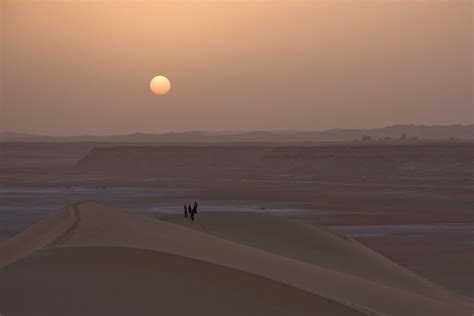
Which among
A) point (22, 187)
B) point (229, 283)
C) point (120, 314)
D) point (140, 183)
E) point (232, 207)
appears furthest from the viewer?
point (140, 183)

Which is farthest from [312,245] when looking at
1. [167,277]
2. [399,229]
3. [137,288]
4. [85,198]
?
[85,198]

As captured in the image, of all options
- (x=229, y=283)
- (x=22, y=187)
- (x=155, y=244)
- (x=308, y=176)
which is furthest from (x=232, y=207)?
(x=308, y=176)

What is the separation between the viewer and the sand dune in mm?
12781

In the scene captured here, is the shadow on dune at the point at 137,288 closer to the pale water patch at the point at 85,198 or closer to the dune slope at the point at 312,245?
the dune slope at the point at 312,245

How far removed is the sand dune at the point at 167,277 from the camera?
12.8 m

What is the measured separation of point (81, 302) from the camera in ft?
40.7

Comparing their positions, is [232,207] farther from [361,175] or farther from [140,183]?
[361,175]

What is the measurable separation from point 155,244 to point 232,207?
104 feet

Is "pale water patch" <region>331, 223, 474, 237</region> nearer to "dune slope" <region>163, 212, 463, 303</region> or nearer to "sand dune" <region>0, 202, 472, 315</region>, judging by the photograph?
"dune slope" <region>163, 212, 463, 303</region>

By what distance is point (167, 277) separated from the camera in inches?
551

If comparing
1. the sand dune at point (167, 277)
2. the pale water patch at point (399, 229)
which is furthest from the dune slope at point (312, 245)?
the pale water patch at point (399, 229)

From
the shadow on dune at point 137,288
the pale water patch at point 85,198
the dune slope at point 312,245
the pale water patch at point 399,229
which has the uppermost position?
the pale water patch at point 85,198

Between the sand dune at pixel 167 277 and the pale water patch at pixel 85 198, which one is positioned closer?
the sand dune at pixel 167 277

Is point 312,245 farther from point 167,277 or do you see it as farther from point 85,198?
point 85,198
